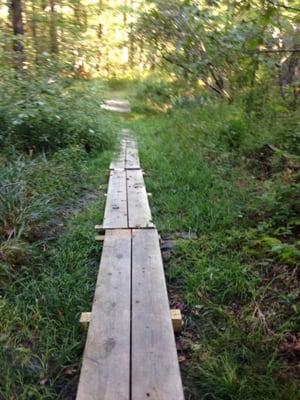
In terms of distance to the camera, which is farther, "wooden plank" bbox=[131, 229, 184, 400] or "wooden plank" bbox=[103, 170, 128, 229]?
"wooden plank" bbox=[103, 170, 128, 229]

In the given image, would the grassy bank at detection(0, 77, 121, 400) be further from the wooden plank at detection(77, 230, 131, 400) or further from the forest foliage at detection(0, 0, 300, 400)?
the wooden plank at detection(77, 230, 131, 400)

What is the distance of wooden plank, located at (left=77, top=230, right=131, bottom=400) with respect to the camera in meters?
2.16

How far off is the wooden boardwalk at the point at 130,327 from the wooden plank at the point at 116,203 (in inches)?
1.3

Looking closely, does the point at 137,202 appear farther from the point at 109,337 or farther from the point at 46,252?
the point at 109,337

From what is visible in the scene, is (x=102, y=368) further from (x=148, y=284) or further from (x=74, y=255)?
(x=74, y=255)

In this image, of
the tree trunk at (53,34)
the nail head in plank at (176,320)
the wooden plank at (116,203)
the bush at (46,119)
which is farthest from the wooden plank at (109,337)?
the tree trunk at (53,34)

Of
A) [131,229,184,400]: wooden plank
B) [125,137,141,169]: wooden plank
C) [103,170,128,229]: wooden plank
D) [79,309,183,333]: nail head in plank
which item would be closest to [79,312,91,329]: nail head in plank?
[79,309,183,333]: nail head in plank

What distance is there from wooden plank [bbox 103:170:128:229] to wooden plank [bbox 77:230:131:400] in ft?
2.66

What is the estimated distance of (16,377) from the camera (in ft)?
7.79

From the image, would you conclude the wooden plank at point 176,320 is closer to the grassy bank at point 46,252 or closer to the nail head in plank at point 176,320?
the nail head in plank at point 176,320

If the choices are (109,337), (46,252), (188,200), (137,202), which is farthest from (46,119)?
(109,337)

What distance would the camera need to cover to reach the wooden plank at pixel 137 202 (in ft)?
14.7

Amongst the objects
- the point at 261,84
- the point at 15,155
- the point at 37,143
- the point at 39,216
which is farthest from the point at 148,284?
the point at 261,84

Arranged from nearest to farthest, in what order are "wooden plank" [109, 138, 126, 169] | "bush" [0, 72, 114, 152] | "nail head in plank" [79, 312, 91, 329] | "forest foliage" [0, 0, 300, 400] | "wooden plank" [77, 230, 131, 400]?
"wooden plank" [77, 230, 131, 400] < "forest foliage" [0, 0, 300, 400] < "nail head in plank" [79, 312, 91, 329] < "bush" [0, 72, 114, 152] < "wooden plank" [109, 138, 126, 169]
